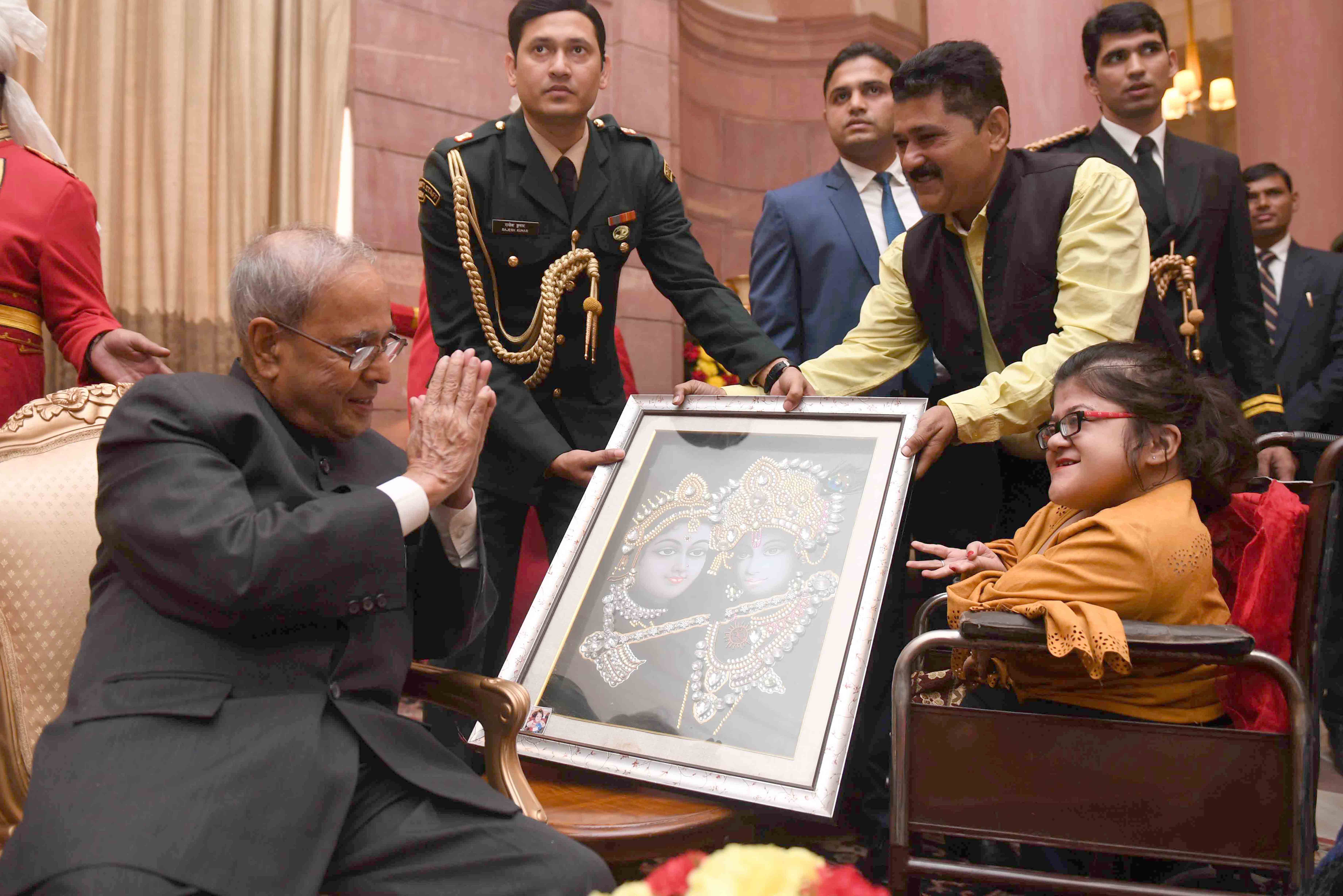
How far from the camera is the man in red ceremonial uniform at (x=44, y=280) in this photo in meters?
2.51

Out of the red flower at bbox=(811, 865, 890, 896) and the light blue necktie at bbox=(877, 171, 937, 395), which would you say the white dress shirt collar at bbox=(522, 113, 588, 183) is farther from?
the red flower at bbox=(811, 865, 890, 896)

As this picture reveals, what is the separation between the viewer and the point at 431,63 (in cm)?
534

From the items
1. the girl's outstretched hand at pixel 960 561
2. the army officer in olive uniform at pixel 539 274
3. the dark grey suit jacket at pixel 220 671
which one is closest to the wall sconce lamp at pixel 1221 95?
the army officer in olive uniform at pixel 539 274

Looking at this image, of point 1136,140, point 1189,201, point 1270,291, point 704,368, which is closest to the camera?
point 1189,201

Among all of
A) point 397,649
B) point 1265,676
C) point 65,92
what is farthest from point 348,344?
point 65,92

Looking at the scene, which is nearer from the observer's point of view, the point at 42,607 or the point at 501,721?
the point at 501,721

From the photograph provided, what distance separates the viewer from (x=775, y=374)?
2631mm

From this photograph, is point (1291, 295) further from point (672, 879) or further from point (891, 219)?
point (672, 879)

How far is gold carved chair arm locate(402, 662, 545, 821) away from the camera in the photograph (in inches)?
70.3

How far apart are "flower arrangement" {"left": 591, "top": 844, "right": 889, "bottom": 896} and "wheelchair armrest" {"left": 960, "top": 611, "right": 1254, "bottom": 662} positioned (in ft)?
2.82

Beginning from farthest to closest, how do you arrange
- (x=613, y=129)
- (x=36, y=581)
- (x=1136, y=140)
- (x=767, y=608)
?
1. (x=1136, y=140)
2. (x=613, y=129)
3. (x=767, y=608)
4. (x=36, y=581)

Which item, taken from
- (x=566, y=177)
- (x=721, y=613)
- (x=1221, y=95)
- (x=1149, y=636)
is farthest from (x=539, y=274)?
(x=1221, y=95)

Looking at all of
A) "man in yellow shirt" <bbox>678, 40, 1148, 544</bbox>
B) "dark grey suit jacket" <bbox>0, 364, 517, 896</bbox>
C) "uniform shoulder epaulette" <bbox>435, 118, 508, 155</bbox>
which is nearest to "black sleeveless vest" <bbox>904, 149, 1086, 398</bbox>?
"man in yellow shirt" <bbox>678, 40, 1148, 544</bbox>

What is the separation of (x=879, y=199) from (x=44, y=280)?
2389mm
